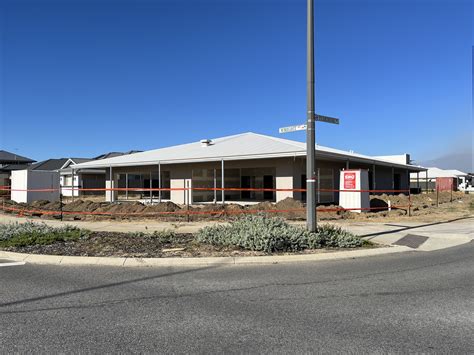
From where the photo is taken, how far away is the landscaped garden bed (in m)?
8.89

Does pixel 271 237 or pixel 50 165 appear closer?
pixel 271 237

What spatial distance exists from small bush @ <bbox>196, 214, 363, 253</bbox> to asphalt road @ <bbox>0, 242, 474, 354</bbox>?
4.14 ft

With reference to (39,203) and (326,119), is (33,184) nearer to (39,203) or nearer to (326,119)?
(39,203)

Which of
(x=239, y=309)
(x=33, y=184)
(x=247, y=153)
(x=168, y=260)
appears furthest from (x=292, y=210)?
(x=33, y=184)

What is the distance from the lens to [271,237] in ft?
29.8

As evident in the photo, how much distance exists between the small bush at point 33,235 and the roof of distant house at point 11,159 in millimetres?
64928

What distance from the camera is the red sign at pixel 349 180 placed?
18922mm

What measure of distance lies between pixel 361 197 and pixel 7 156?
67.8 m

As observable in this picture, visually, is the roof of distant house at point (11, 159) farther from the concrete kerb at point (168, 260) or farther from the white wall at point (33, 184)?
the concrete kerb at point (168, 260)

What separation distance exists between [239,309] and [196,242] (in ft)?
15.9

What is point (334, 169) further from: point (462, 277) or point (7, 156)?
point (7, 156)

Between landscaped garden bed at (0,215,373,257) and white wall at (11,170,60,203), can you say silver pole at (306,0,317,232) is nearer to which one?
landscaped garden bed at (0,215,373,257)

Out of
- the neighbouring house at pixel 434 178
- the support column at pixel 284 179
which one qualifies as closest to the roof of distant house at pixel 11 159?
the support column at pixel 284 179

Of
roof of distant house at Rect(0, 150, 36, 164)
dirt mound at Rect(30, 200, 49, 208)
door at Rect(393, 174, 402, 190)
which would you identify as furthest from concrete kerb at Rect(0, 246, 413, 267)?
roof of distant house at Rect(0, 150, 36, 164)
